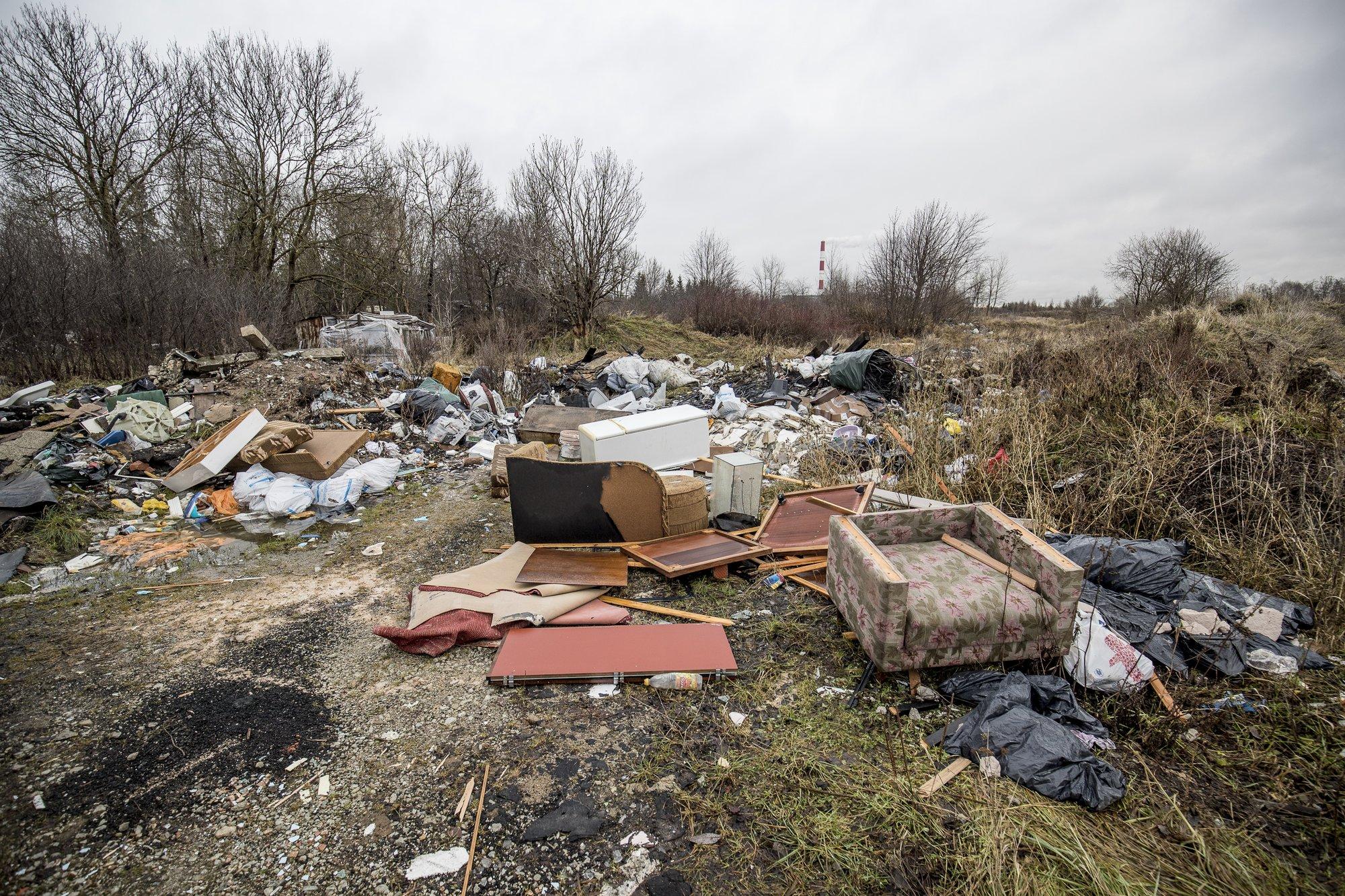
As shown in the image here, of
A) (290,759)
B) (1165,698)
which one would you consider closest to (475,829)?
(290,759)

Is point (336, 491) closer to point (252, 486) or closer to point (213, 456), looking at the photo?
point (252, 486)

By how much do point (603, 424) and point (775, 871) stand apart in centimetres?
396

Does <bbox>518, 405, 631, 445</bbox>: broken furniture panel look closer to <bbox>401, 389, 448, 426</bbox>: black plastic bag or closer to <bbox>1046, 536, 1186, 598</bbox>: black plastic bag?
<bbox>401, 389, 448, 426</bbox>: black plastic bag

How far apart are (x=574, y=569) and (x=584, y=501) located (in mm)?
470

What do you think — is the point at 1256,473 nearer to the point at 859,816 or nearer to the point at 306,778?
the point at 859,816

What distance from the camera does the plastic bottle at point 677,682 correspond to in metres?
2.66

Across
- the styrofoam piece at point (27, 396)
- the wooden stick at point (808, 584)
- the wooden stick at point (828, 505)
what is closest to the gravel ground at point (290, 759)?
the wooden stick at point (808, 584)

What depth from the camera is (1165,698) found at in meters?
2.44

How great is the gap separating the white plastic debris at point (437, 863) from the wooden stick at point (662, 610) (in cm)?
164

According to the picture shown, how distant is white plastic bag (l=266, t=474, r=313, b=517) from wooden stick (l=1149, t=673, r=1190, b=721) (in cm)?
609

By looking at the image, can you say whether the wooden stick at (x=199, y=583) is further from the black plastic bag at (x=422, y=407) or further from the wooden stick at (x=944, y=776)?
the wooden stick at (x=944, y=776)

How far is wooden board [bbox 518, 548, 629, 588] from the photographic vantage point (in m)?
3.51

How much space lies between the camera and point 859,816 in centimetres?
197

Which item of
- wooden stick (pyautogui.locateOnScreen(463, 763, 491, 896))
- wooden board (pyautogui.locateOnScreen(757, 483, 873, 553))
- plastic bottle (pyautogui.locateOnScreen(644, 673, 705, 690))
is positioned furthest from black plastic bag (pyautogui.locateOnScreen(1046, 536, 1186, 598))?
wooden stick (pyautogui.locateOnScreen(463, 763, 491, 896))
